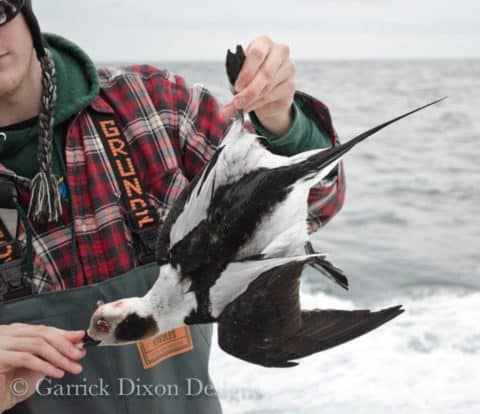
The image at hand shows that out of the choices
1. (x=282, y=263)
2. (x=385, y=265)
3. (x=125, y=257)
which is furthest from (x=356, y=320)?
(x=385, y=265)

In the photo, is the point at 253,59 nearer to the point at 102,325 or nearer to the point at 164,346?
the point at 102,325

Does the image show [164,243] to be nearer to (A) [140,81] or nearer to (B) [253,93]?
(B) [253,93]

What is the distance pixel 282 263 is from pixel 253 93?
10.4 inches

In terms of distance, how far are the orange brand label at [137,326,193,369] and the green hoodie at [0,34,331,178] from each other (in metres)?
0.44

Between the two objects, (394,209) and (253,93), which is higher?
(253,93)

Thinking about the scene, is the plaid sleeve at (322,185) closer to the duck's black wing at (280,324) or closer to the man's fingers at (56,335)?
the duck's black wing at (280,324)

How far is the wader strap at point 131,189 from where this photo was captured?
1.50 meters

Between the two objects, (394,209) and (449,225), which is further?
(394,209)

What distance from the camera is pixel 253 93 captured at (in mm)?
1073

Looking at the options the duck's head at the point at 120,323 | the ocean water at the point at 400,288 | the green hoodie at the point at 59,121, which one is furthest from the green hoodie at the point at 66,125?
the ocean water at the point at 400,288

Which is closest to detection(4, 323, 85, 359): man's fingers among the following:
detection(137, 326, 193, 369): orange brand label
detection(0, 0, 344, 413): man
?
Answer: detection(0, 0, 344, 413): man

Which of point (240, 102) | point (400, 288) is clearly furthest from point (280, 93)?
point (400, 288)

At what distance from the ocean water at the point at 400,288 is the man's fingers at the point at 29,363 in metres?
2.00

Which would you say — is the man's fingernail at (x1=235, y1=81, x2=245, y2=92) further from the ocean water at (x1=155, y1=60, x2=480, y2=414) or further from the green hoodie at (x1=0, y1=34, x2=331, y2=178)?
the ocean water at (x1=155, y1=60, x2=480, y2=414)
